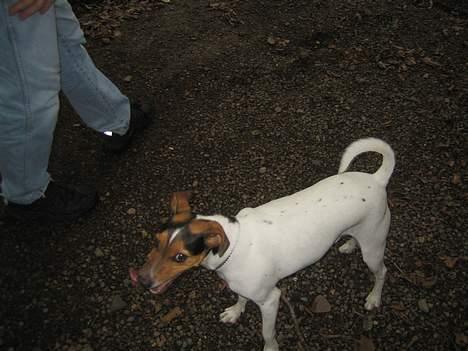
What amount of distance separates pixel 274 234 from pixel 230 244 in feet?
0.94

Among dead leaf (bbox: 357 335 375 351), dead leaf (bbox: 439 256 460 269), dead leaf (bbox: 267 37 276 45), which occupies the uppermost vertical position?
dead leaf (bbox: 267 37 276 45)

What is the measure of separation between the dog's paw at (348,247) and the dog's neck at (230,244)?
126 centimetres

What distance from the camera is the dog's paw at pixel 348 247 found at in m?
3.18

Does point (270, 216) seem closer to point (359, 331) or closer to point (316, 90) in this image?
point (359, 331)

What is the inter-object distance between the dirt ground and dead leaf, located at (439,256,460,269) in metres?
0.01

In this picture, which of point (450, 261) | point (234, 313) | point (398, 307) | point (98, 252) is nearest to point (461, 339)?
point (398, 307)

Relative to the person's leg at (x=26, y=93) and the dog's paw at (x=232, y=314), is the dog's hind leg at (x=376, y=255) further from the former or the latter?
the person's leg at (x=26, y=93)

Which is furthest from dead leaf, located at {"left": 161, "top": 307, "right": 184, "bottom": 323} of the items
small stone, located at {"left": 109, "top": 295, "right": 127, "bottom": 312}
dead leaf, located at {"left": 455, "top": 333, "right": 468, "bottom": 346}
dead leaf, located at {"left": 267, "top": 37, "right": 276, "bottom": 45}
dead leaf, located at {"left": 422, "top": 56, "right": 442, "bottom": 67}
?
dead leaf, located at {"left": 422, "top": 56, "right": 442, "bottom": 67}

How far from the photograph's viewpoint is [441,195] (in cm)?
346

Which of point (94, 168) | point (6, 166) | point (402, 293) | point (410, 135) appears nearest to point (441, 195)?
point (410, 135)

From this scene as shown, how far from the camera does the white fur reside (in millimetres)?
2279

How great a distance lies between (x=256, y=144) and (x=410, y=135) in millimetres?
1521

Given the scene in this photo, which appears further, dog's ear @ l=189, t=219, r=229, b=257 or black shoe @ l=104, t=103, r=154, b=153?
black shoe @ l=104, t=103, r=154, b=153

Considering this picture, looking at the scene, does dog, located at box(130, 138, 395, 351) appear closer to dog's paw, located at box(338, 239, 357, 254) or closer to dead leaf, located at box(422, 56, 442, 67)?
dog's paw, located at box(338, 239, 357, 254)
